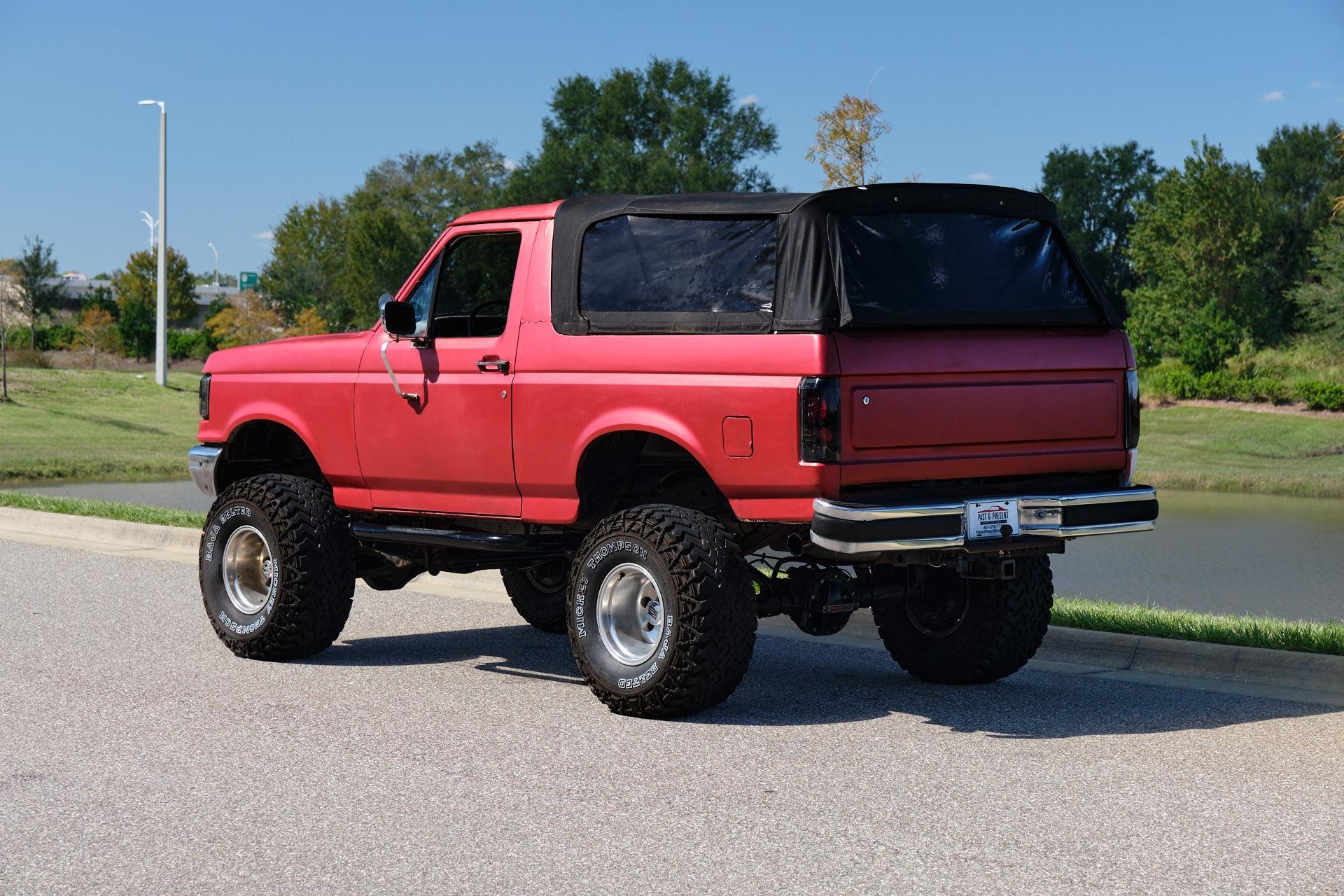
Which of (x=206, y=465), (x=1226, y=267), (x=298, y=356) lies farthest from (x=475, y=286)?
(x=1226, y=267)

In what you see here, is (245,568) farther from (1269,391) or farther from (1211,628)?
(1269,391)

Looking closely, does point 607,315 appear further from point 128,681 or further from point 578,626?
point 128,681

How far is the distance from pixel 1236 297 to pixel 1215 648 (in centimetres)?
4737

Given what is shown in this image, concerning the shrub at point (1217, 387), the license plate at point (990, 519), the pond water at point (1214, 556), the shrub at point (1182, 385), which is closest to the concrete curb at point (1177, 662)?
the license plate at point (990, 519)

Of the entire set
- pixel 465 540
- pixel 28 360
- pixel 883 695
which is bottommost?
pixel 883 695

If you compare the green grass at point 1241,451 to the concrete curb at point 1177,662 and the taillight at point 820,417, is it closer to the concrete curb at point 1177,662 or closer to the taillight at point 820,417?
the concrete curb at point 1177,662

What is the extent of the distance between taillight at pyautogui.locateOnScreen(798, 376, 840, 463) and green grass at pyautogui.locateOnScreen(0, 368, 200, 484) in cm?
2345

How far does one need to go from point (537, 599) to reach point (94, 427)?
31.0m

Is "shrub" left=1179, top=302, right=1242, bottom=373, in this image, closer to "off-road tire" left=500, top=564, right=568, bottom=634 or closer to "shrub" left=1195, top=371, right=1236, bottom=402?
"shrub" left=1195, top=371, right=1236, bottom=402

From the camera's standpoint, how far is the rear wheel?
952 centimetres

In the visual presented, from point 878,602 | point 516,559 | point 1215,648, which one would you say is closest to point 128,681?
point 516,559

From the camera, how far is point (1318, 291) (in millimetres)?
49281

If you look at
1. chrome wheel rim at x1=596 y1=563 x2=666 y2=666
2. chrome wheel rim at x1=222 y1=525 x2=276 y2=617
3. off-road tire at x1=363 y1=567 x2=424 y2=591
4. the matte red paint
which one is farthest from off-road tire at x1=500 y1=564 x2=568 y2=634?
chrome wheel rim at x1=596 y1=563 x2=666 y2=666

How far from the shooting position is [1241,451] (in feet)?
119
